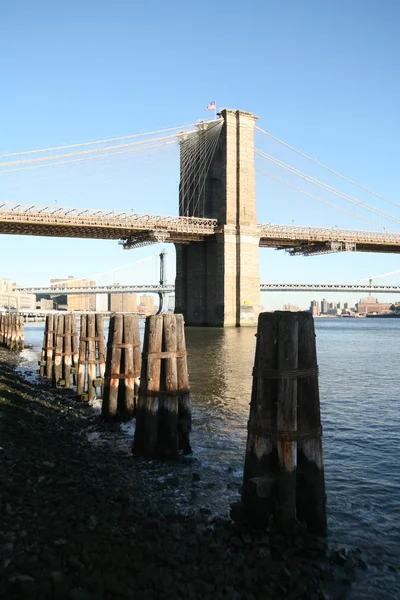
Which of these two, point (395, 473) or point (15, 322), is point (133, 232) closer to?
point (15, 322)

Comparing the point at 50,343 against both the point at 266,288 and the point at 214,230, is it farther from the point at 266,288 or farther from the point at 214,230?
the point at 266,288

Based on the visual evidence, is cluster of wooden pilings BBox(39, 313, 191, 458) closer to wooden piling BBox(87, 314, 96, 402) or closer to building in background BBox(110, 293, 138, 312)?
wooden piling BBox(87, 314, 96, 402)

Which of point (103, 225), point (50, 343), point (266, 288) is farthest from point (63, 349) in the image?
point (266, 288)

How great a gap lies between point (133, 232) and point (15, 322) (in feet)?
93.3

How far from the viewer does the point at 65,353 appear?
58.4ft

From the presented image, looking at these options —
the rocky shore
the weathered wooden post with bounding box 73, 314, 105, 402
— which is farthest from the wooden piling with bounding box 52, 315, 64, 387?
the rocky shore

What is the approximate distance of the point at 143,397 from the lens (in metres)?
8.48

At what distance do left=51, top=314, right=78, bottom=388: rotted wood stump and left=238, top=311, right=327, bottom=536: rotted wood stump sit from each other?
41.1 ft

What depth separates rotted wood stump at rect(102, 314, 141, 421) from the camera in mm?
11133

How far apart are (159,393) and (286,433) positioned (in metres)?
3.35

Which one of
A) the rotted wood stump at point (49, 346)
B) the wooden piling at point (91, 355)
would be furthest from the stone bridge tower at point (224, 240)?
the wooden piling at point (91, 355)

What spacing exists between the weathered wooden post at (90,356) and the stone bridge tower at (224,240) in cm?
4562


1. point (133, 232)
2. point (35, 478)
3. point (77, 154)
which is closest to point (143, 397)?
point (35, 478)

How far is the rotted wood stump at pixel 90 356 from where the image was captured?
47.7 ft
